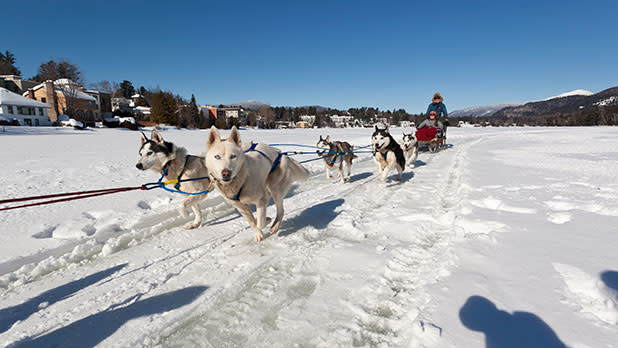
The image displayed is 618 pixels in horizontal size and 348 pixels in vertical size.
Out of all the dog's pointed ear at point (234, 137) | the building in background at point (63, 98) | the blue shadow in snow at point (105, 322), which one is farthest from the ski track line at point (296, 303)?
the building in background at point (63, 98)

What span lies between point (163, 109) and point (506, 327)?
57.2 m

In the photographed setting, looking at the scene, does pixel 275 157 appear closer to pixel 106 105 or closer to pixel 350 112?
pixel 106 105

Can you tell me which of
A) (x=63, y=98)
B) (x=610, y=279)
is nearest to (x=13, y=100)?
(x=63, y=98)

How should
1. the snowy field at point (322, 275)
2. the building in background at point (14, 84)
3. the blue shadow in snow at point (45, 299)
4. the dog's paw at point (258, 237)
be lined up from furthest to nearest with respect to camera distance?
the building in background at point (14, 84) < the dog's paw at point (258, 237) < the blue shadow in snow at point (45, 299) < the snowy field at point (322, 275)

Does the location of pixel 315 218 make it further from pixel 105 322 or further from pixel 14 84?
pixel 14 84

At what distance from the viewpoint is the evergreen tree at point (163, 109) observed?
163ft

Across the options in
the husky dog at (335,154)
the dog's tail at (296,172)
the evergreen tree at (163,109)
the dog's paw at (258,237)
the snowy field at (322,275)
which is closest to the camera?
the snowy field at (322,275)

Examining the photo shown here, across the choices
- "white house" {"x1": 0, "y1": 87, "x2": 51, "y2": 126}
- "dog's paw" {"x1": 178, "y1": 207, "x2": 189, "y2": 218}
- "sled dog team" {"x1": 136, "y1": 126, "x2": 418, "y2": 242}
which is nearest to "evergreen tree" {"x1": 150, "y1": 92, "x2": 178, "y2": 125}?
"white house" {"x1": 0, "y1": 87, "x2": 51, "y2": 126}

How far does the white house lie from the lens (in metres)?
36.7

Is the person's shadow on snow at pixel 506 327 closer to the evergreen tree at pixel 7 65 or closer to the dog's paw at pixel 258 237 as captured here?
the dog's paw at pixel 258 237

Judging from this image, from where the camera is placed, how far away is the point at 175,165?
4.41 metres

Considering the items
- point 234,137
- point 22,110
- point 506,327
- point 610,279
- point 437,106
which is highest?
point 22,110

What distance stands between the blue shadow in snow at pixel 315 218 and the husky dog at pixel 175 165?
1453 mm

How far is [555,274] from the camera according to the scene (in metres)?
2.43
